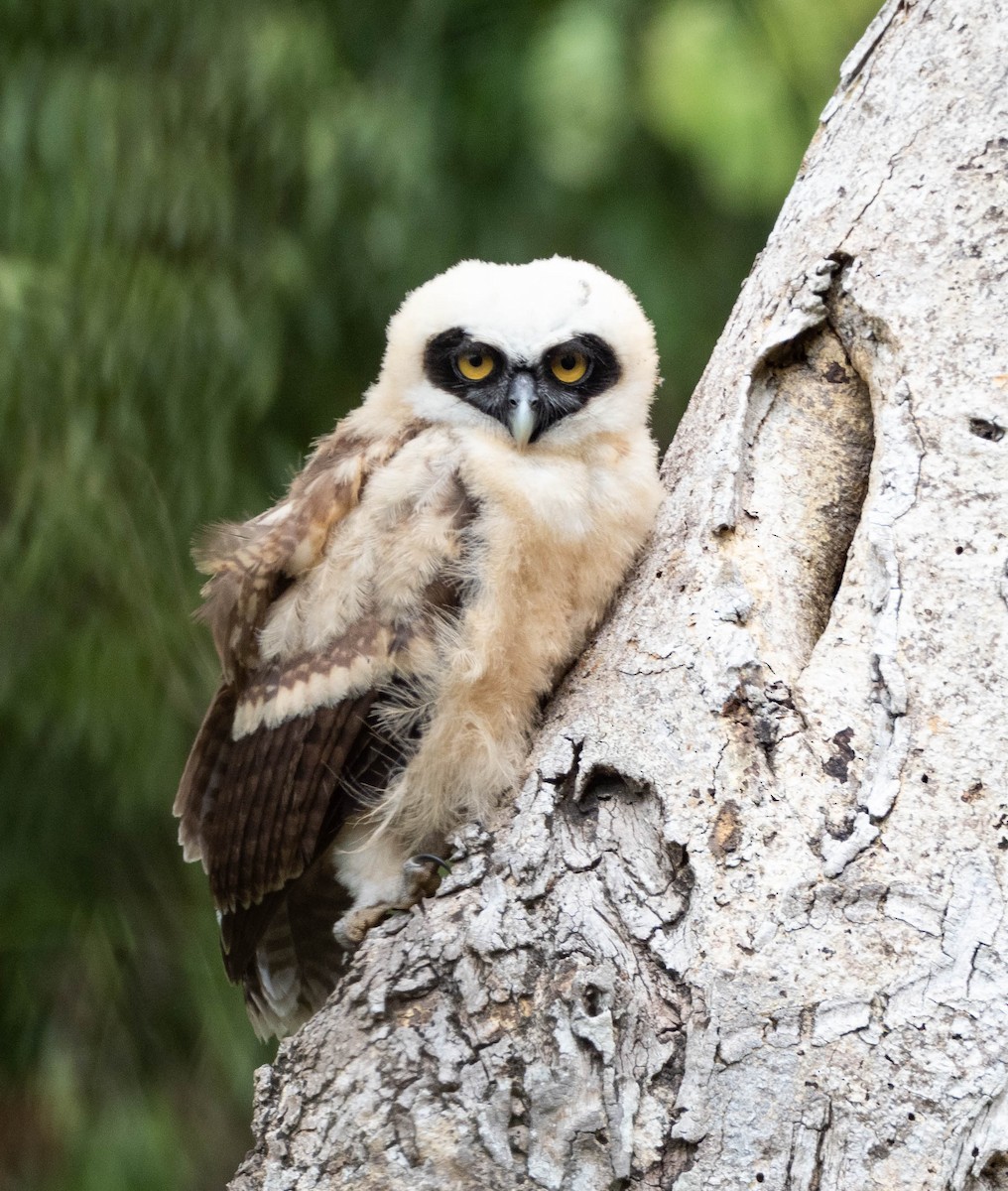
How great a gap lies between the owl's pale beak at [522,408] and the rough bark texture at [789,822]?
0.98 ft

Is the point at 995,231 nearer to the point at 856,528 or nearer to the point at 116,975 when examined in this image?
the point at 856,528

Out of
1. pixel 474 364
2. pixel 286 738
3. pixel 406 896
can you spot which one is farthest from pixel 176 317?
pixel 406 896

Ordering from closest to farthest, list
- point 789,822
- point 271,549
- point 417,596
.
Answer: point 789,822 → point 417,596 → point 271,549

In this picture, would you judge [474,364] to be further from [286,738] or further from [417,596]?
[286,738]

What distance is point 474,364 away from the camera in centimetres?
218

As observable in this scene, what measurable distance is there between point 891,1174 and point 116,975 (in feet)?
7.74

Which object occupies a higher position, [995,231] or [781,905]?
[995,231]

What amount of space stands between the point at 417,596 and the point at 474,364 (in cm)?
46

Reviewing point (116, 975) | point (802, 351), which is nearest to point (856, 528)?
point (802, 351)

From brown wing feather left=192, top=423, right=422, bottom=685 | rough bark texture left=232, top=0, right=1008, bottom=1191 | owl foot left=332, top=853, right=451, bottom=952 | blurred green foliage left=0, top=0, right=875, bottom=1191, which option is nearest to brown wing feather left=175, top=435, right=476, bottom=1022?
brown wing feather left=192, top=423, right=422, bottom=685

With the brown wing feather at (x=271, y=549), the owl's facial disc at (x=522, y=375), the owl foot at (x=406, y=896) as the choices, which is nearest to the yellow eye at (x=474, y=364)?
the owl's facial disc at (x=522, y=375)

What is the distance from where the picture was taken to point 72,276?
3064 millimetres

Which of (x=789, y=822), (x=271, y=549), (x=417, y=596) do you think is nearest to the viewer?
(x=789, y=822)

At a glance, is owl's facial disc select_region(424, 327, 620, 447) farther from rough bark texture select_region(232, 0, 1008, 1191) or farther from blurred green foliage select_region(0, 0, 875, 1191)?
→ blurred green foliage select_region(0, 0, 875, 1191)
